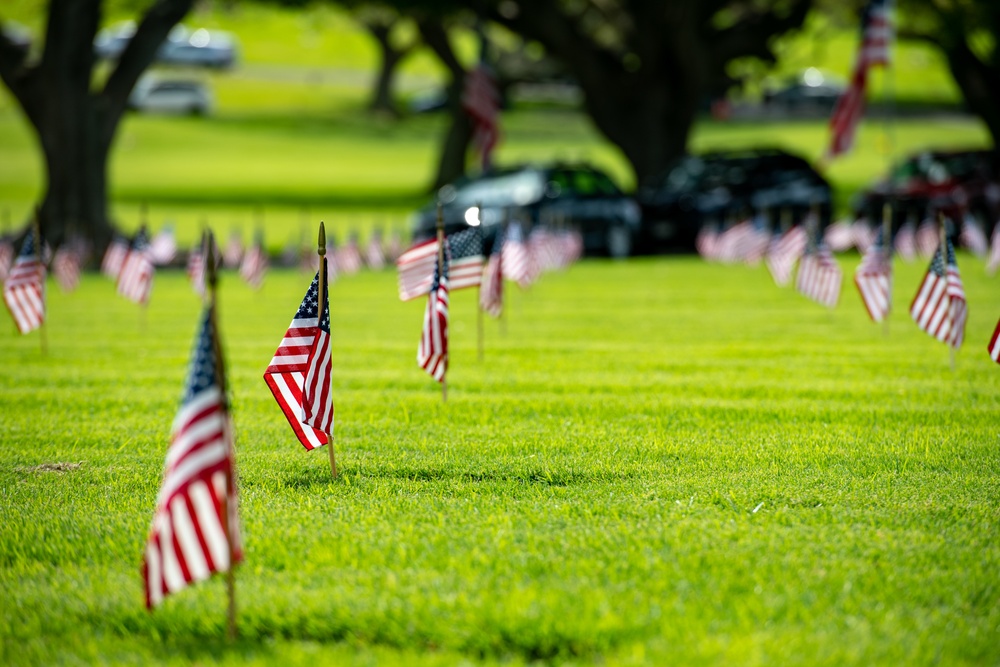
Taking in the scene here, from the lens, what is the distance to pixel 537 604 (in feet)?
18.1

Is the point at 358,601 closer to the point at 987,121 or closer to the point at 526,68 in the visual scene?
the point at 987,121

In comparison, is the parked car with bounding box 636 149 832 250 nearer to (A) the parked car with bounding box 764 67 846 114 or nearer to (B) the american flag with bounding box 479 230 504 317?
(B) the american flag with bounding box 479 230 504 317

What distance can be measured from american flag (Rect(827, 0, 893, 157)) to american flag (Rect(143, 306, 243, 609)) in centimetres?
2316

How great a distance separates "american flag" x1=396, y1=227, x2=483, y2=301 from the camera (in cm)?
1070

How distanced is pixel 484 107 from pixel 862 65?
6.98m

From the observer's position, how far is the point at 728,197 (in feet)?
91.8

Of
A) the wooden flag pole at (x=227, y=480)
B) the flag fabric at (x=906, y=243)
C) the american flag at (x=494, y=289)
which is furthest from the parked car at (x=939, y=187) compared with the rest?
the wooden flag pole at (x=227, y=480)

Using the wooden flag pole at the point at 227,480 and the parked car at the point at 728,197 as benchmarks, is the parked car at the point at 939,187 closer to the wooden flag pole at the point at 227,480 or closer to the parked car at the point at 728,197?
the parked car at the point at 728,197

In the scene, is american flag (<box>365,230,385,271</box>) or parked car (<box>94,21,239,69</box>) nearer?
american flag (<box>365,230,385,271</box>)

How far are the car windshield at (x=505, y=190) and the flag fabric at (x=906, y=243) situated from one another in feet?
20.0

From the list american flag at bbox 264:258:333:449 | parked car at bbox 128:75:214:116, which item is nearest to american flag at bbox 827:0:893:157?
american flag at bbox 264:258:333:449

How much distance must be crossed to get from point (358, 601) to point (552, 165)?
70.7ft

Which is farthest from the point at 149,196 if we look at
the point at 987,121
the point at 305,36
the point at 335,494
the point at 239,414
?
the point at 305,36

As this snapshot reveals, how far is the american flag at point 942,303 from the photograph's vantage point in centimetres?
1094
